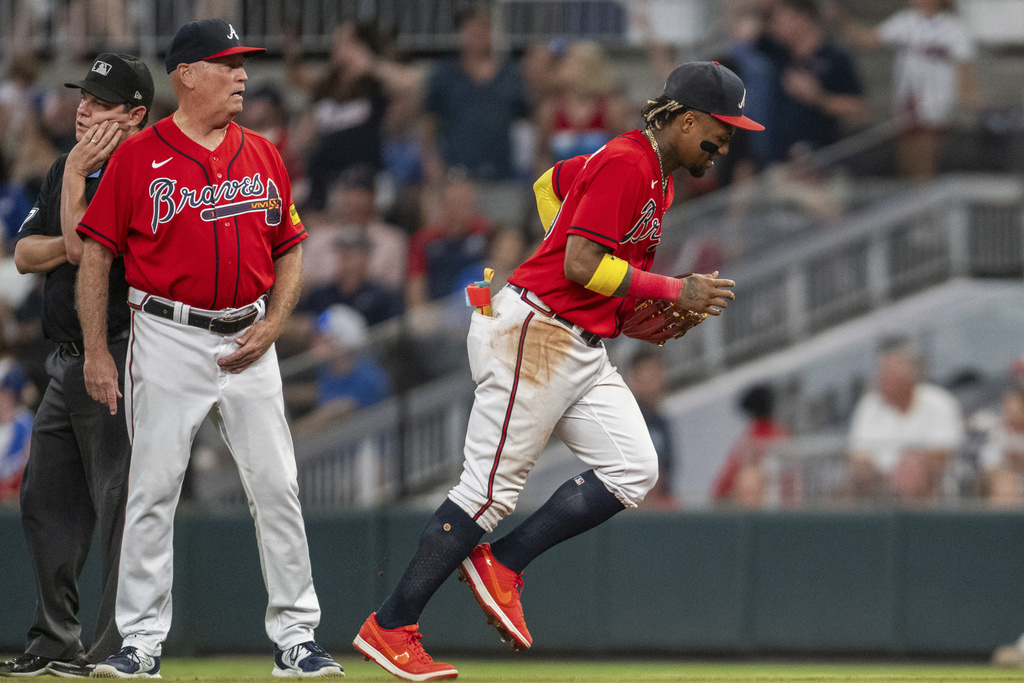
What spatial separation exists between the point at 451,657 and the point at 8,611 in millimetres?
2482

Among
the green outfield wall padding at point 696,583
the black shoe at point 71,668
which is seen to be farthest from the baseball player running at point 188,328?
the green outfield wall padding at point 696,583

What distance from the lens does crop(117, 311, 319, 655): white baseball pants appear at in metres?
4.11

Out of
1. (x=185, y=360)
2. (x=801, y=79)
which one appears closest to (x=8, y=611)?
(x=185, y=360)

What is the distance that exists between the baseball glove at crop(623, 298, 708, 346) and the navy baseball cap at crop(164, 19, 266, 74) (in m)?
1.51

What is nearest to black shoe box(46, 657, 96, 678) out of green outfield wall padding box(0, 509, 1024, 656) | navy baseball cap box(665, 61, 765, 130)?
navy baseball cap box(665, 61, 765, 130)

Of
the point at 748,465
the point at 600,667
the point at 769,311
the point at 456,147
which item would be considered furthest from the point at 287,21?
the point at 600,667

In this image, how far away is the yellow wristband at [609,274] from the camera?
391cm

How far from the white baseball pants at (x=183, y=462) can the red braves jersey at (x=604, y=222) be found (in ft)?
3.21

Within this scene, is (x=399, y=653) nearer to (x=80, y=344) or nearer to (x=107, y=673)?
(x=107, y=673)

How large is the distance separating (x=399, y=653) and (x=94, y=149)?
1983mm

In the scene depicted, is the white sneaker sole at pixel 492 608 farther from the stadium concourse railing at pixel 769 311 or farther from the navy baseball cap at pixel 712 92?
the stadium concourse railing at pixel 769 311

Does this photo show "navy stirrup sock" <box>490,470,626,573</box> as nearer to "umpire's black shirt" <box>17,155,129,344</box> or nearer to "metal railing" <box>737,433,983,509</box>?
"umpire's black shirt" <box>17,155,129,344</box>

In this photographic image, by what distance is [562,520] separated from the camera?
4.09 metres

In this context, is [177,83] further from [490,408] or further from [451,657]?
[451,657]
